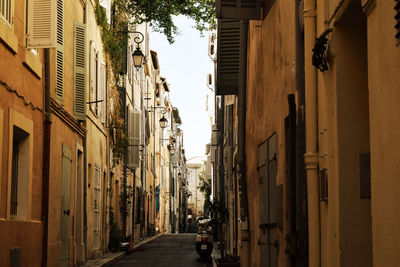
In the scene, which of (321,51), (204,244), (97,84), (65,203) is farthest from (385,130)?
(204,244)

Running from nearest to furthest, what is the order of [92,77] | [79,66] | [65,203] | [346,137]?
[346,137] → [65,203] → [79,66] → [92,77]

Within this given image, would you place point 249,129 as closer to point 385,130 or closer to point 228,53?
point 228,53

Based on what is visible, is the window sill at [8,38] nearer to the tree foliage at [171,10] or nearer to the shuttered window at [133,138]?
the tree foliage at [171,10]

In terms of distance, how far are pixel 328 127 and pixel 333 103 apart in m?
0.23

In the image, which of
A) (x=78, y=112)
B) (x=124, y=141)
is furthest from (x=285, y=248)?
(x=124, y=141)

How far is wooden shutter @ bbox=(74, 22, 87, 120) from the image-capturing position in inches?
652

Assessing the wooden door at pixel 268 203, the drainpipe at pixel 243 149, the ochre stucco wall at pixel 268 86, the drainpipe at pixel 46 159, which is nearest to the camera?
the ochre stucco wall at pixel 268 86

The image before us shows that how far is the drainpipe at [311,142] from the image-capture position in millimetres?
6742

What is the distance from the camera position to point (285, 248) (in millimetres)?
8484

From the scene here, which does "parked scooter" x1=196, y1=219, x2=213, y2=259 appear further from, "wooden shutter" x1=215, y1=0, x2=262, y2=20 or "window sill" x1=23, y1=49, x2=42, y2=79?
"wooden shutter" x1=215, y1=0, x2=262, y2=20

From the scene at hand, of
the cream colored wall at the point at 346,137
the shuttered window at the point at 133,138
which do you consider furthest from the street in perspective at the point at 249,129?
the shuttered window at the point at 133,138

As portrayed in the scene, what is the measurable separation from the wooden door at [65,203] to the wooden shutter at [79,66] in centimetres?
137

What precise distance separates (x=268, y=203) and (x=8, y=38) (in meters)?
4.39

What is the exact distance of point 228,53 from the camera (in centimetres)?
1490
